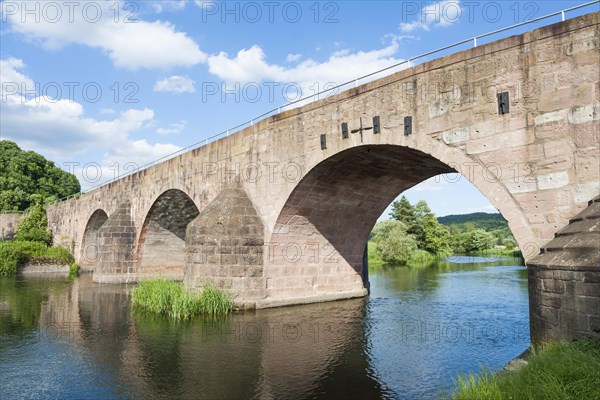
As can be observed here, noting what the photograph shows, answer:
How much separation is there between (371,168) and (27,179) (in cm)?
5628

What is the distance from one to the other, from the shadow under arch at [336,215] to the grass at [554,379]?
7805 millimetres

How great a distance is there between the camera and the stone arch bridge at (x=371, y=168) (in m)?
8.70

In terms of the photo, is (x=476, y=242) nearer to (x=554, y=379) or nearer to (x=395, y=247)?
(x=395, y=247)

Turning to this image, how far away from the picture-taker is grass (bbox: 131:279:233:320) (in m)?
14.4

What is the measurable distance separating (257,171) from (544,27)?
10.3 meters

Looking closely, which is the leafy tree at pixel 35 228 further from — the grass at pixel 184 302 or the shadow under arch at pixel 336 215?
the shadow under arch at pixel 336 215

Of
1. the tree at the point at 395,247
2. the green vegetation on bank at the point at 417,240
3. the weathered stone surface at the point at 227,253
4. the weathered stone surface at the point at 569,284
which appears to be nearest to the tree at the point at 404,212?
the green vegetation on bank at the point at 417,240

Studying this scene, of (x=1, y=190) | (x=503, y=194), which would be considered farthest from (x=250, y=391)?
(x=1, y=190)

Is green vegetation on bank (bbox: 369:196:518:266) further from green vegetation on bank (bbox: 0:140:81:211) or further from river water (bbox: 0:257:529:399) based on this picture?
green vegetation on bank (bbox: 0:140:81:211)

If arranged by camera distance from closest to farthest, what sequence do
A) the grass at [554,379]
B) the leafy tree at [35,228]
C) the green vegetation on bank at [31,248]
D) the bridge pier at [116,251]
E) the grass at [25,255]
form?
the grass at [554,379] → the bridge pier at [116,251] → the grass at [25,255] → the green vegetation on bank at [31,248] → the leafy tree at [35,228]

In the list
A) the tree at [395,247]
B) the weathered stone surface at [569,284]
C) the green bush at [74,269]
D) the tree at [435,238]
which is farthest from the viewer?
the tree at [435,238]

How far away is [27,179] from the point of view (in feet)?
188

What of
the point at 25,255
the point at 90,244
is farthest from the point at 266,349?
the point at 90,244

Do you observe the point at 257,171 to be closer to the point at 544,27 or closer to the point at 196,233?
the point at 196,233
